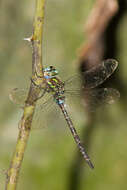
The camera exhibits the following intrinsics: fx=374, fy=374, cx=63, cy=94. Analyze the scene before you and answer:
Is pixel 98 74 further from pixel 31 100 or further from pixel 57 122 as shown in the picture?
pixel 31 100

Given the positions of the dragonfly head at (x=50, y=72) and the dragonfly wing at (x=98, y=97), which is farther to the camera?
the dragonfly wing at (x=98, y=97)

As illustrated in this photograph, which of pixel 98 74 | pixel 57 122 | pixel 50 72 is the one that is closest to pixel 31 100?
pixel 50 72

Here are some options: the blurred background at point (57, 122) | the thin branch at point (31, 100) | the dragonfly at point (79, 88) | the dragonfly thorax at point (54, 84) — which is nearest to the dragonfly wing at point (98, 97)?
the dragonfly at point (79, 88)

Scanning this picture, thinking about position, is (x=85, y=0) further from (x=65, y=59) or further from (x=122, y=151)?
(x=122, y=151)

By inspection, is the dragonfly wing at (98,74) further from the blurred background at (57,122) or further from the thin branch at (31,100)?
the thin branch at (31,100)

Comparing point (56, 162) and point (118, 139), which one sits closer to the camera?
point (56, 162)

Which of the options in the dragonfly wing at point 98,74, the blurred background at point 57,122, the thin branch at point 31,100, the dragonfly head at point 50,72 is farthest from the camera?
the blurred background at point 57,122

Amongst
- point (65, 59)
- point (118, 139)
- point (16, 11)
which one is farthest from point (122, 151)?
point (16, 11)

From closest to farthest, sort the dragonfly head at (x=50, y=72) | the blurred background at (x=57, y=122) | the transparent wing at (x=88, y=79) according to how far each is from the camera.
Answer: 1. the dragonfly head at (x=50, y=72)
2. the transparent wing at (x=88, y=79)
3. the blurred background at (x=57, y=122)
